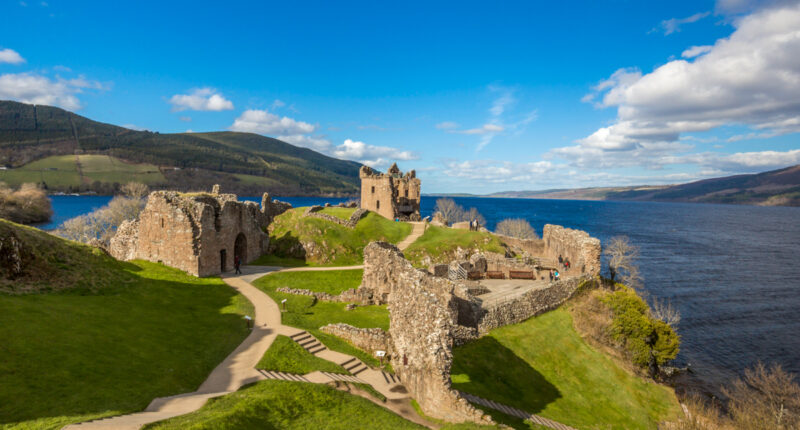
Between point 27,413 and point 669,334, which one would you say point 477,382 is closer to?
point 27,413

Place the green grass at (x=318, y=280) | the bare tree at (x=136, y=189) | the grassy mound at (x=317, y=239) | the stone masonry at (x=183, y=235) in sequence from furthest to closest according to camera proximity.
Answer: the bare tree at (x=136, y=189) < the grassy mound at (x=317, y=239) < the green grass at (x=318, y=280) < the stone masonry at (x=183, y=235)

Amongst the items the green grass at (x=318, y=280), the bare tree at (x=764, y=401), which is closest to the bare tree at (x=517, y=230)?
the bare tree at (x=764, y=401)

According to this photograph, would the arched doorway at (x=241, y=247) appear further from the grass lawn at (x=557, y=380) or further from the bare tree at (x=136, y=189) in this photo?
the bare tree at (x=136, y=189)

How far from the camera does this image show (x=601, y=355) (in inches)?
1070

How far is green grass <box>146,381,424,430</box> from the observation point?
10219 millimetres

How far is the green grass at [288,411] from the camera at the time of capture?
10.2 meters

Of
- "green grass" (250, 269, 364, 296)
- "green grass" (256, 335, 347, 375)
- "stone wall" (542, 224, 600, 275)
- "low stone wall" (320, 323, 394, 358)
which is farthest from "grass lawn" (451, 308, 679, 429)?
"green grass" (250, 269, 364, 296)

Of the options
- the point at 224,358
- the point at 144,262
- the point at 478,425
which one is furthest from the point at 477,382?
the point at 144,262

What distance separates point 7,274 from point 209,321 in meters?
9.98

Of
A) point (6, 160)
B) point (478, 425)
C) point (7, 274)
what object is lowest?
point (478, 425)

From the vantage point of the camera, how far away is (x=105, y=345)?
51.2 ft

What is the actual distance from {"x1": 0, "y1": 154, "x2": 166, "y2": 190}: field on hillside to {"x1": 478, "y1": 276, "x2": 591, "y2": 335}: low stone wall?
18920 centimetres

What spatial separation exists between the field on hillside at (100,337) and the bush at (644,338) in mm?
27967

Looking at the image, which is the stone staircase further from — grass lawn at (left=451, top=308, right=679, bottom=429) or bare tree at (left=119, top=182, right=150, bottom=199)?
bare tree at (left=119, top=182, right=150, bottom=199)
